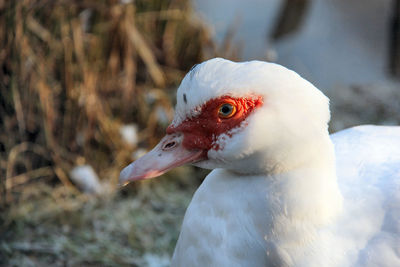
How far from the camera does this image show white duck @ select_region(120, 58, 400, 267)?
123 cm

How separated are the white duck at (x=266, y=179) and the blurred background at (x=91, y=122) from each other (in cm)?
113

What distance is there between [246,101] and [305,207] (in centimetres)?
28

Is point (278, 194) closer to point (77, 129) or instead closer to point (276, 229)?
point (276, 229)

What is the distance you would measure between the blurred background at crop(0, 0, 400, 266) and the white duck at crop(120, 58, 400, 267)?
113cm

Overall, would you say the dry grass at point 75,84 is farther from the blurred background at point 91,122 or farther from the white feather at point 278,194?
the white feather at point 278,194

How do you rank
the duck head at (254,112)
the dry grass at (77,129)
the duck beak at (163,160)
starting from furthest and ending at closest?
the dry grass at (77,129) → the duck beak at (163,160) → the duck head at (254,112)

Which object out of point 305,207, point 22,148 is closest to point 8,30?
point 22,148

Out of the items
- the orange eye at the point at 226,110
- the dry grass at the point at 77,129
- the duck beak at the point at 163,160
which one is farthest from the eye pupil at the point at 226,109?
the dry grass at the point at 77,129

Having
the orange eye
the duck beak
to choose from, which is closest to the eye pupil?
the orange eye

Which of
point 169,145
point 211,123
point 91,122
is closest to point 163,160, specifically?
point 169,145

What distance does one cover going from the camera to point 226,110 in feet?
4.11

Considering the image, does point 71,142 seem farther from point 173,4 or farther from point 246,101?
point 246,101

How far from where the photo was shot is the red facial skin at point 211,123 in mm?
1236

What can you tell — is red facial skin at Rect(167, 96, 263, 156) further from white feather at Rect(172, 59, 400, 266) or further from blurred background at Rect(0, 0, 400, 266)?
blurred background at Rect(0, 0, 400, 266)
